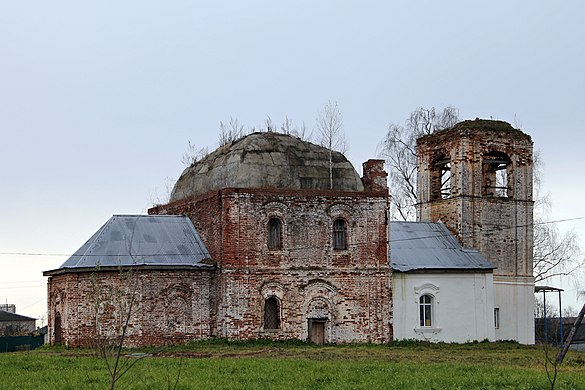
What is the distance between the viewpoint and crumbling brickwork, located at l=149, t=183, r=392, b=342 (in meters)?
28.9

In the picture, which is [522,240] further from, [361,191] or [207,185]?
[207,185]

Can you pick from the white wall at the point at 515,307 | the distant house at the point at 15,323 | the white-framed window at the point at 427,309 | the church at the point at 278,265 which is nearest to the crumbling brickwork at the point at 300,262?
the church at the point at 278,265

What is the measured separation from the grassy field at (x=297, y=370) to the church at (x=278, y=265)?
189 centimetres

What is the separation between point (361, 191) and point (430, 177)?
6.11 meters

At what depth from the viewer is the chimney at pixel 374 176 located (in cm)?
3111

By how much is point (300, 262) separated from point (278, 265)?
29.0 inches

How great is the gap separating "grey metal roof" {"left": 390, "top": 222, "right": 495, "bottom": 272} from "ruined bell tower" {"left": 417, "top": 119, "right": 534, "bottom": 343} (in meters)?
0.54

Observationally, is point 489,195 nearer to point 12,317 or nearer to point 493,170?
point 493,170

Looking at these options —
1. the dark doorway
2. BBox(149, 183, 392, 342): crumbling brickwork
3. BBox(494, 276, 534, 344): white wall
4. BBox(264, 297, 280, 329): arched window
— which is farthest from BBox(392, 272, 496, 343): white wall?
BBox(264, 297, 280, 329): arched window

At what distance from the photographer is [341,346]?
28.9 m

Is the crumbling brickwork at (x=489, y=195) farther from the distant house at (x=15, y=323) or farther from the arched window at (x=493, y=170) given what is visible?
the distant house at (x=15, y=323)

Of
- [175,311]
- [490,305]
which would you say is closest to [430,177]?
[490,305]

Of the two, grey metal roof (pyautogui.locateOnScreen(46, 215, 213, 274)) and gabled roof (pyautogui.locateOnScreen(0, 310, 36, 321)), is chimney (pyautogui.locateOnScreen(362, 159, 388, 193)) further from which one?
gabled roof (pyautogui.locateOnScreen(0, 310, 36, 321))

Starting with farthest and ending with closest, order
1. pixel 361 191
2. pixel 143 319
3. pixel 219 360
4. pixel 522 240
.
→ pixel 522 240, pixel 361 191, pixel 143 319, pixel 219 360
